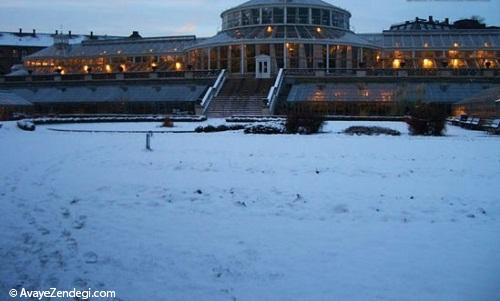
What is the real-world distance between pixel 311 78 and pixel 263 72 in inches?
241

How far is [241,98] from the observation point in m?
51.1

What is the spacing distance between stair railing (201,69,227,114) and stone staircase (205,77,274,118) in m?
→ 0.31

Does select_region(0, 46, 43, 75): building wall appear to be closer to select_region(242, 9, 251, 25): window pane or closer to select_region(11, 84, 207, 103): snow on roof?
select_region(11, 84, 207, 103): snow on roof

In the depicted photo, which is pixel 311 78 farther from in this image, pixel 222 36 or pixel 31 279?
pixel 31 279

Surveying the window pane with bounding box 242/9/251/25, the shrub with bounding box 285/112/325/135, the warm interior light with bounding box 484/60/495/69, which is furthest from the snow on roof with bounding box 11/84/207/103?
the warm interior light with bounding box 484/60/495/69

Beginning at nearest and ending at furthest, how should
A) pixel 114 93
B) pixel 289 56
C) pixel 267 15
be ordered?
pixel 114 93 → pixel 289 56 → pixel 267 15

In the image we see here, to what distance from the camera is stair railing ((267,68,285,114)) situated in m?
47.8

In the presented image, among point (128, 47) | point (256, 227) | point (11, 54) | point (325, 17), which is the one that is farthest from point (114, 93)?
point (11, 54)

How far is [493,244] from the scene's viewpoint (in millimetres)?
8734

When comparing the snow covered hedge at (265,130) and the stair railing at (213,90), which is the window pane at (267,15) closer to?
the stair railing at (213,90)

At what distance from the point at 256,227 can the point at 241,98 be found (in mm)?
41860

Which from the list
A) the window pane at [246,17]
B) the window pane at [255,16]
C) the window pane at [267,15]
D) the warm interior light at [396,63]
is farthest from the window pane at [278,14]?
the warm interior light at [396,63]

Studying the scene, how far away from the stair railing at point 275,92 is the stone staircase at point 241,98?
0.56 m

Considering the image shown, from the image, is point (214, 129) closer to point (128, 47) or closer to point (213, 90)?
point (213, 90)
